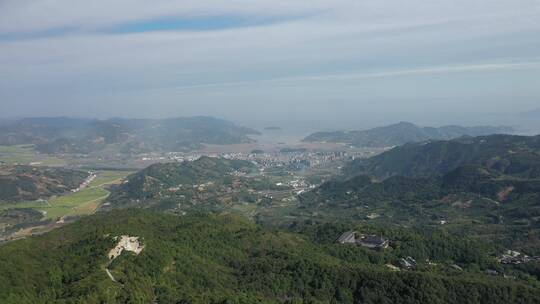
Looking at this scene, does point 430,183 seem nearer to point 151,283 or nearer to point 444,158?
point 444,158

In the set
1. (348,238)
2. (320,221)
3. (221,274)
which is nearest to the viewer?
(221,274)

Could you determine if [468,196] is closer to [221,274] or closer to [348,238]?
[348,238]

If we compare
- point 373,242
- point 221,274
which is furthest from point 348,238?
point 221,274

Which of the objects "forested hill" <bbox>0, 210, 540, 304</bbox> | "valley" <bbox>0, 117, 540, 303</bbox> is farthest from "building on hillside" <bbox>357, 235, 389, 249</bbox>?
"forested hill" <bbox>0, 210, 540, 304</bbox>

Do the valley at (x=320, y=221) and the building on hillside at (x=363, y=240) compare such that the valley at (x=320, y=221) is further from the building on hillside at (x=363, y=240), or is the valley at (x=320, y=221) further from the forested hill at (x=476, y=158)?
the forested hill at (x=476, y=158)

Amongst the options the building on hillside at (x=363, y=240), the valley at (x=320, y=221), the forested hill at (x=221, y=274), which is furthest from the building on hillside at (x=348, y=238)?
the forested hill at (x=221, y=274)

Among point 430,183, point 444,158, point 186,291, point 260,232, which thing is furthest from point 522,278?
point 444,158
